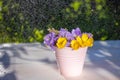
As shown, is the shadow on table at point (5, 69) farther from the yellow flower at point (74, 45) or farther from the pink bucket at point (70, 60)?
the yellow flower at point (74, 45)

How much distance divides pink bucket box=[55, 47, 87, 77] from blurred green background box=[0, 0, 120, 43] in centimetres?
128

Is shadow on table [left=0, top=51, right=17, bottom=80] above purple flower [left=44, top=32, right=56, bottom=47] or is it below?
below

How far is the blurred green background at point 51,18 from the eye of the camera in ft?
11.6

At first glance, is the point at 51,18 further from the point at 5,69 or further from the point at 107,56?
the point at 5,69

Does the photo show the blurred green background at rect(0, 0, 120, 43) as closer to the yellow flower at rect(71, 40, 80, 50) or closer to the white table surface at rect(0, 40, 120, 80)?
the white table surface at rect(0, 40, 120, 80)

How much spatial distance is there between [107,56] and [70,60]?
0.61 m

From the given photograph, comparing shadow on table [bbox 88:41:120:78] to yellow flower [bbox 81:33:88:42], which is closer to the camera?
yellow flower [bbox 81:33:88:42]

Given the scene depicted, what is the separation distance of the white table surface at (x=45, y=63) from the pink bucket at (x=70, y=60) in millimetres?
55

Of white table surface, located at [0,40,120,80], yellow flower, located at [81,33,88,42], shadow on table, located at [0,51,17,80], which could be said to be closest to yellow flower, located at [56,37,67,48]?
yellow flower, located at [81,33,88,42]

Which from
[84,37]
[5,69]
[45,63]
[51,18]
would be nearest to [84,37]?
[84,37]

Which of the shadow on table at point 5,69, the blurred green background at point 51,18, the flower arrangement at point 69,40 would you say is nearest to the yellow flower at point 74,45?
the flower arrangement at point 69,40

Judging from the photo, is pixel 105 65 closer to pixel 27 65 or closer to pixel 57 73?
pixel 57 73

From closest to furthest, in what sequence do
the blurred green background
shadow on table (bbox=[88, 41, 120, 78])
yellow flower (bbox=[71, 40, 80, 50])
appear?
yellow flower (bbox=[71, 40, 80, 50]) → shadow on table (bbox=[88, 41, 120, 78]) → the blurred green background

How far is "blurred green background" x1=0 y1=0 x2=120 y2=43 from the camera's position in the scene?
3549 millimetres
